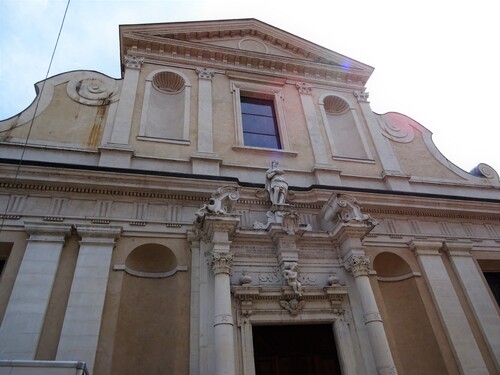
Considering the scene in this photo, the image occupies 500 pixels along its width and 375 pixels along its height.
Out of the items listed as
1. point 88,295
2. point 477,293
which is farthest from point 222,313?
point 477,293

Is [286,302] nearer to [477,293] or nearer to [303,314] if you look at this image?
[303,314]

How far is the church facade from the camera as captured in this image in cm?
718

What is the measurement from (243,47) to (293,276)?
911 centimetres

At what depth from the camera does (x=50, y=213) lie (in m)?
8.02

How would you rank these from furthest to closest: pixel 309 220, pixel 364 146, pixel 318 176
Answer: pixel 364 146
pixel 318 176
pixel 309 220

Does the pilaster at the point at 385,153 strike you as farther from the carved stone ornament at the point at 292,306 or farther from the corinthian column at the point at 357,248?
the carved stone ornament at the point at 292,306

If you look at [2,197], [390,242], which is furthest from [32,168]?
[390,242]

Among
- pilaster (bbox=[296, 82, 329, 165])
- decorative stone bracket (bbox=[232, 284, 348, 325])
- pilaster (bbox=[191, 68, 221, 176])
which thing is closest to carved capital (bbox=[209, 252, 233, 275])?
decorative stone bracket (bbox=[232, 284, 348, 325])

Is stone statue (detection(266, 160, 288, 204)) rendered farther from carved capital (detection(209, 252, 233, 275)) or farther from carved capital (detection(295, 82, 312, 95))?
carved capital (detection(295, 82, 312, 95))

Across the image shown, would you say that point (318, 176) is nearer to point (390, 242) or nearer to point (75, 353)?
point (390, 242)

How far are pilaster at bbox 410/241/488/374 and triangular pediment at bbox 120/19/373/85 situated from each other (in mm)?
7115

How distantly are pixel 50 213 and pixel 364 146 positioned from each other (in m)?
8.92

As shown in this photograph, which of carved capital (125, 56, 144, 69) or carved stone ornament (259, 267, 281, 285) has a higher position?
carved capital (125, 56, 144, 69)

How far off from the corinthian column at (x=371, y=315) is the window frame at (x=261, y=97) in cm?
401
